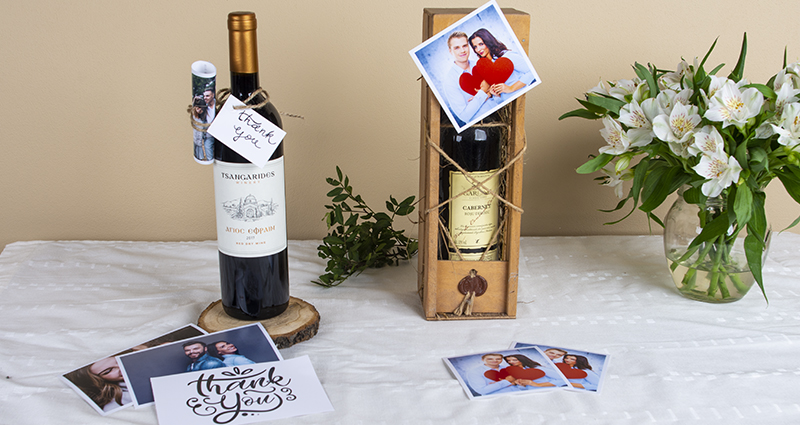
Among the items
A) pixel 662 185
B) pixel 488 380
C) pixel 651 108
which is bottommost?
pixel 488 380

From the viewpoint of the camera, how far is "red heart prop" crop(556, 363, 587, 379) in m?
A: 0.76

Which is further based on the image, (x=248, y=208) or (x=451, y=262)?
(x=451, y=262)

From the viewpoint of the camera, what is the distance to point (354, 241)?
1.07 metres

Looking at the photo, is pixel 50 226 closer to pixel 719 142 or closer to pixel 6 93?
pixel 6 93

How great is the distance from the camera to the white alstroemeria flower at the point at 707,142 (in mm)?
837

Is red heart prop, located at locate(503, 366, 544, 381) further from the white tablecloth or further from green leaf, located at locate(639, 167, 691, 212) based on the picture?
green leaf, located at locate(639, 167, 691, 212)

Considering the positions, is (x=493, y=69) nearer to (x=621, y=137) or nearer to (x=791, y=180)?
(x=621, y=137)

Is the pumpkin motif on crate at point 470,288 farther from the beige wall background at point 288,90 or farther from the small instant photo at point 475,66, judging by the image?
the beige wall background at point 288,90

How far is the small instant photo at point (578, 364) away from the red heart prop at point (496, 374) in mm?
71

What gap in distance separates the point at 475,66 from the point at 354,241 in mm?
392

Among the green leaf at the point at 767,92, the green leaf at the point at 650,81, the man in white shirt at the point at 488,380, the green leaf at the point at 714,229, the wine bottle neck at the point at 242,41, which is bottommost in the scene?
the man in white shirt at the point at 488,380

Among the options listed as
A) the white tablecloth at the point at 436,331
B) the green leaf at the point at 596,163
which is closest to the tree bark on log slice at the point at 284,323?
the white tablecloth at the point at 436,331

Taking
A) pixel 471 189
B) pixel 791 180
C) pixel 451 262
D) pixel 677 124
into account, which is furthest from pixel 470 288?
pixel 791 180

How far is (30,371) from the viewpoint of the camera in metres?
0.76
